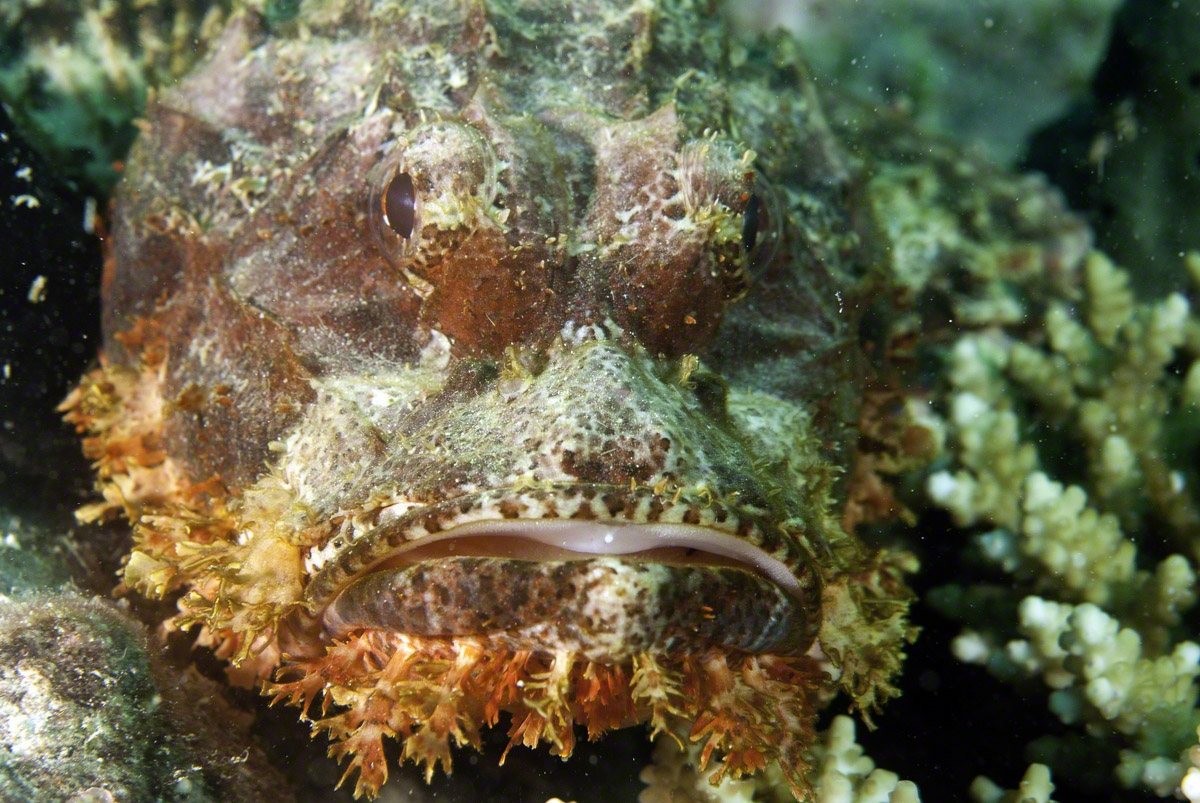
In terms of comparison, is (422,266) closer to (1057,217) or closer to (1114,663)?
(1114,663)

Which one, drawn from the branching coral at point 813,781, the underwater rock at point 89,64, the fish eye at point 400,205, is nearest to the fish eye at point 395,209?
the fish eye at point 400,205

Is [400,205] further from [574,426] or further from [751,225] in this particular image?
[751,225]

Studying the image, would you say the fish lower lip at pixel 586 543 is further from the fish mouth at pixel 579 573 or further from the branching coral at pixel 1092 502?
the branching coral at pixel 1092 502

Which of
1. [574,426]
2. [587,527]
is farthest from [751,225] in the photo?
[587,527]

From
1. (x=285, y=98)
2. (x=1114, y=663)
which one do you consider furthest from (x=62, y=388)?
(x=1114, y=663)

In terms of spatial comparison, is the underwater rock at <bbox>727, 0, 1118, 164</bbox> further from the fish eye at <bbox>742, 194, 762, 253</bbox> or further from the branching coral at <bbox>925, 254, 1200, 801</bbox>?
the fish eye at <bbox>742, 194, 762, 253</bbox>
